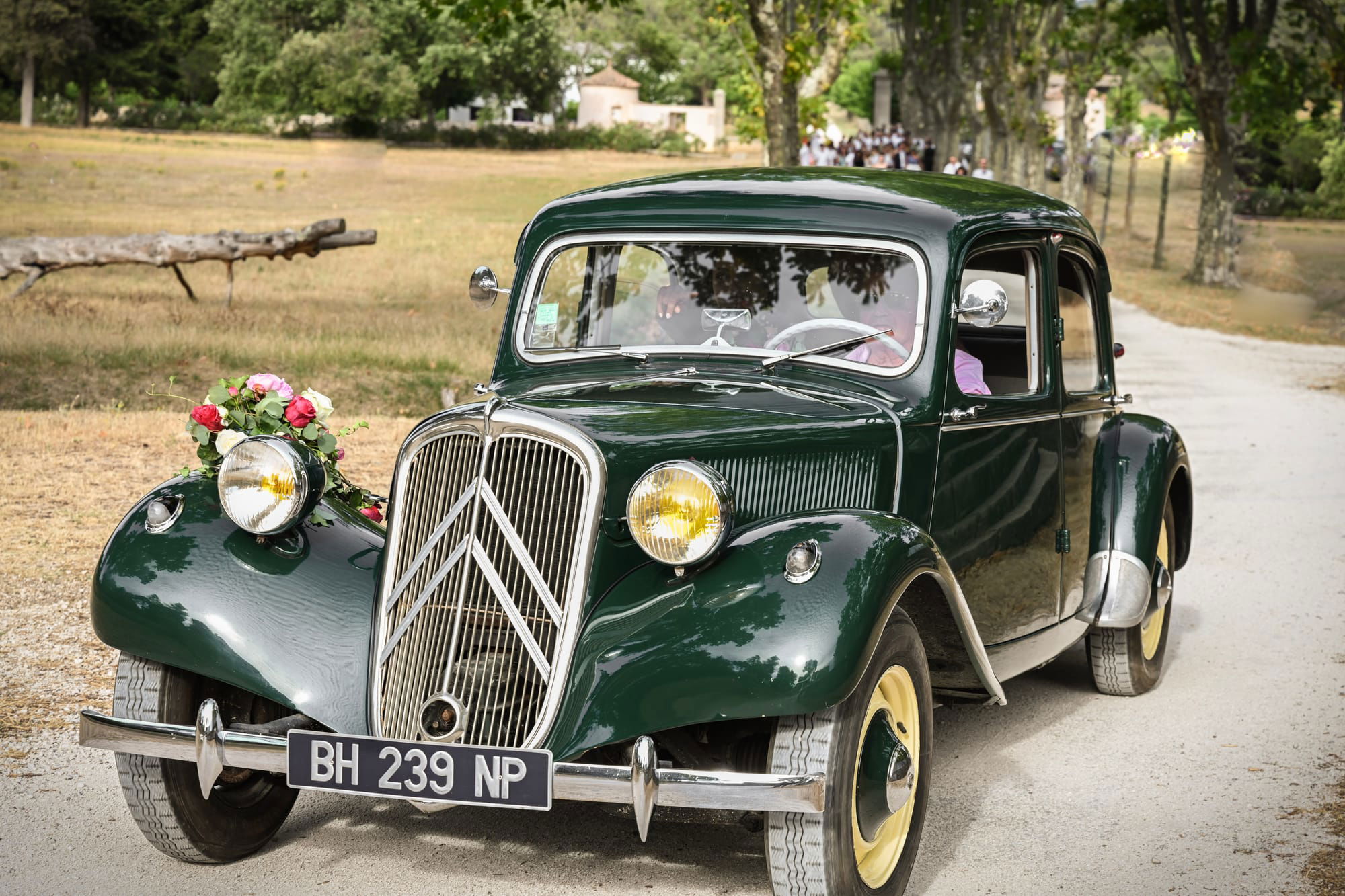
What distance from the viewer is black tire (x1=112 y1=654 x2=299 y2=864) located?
13.2ft

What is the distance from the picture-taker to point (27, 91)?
170 feet

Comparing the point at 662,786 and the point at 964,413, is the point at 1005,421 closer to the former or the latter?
the point at 964,413

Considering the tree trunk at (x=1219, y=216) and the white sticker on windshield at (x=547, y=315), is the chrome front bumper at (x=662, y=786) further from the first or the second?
the tree trunk at (x=1219, y=216)

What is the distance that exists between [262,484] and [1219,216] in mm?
25850

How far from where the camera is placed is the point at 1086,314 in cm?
588

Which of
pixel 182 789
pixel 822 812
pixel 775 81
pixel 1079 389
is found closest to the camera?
pixel 822 812

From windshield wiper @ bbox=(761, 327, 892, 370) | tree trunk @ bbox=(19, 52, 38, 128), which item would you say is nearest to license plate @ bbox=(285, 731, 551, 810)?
windshield wiper @ bbox=(761, 327, 892, 370)

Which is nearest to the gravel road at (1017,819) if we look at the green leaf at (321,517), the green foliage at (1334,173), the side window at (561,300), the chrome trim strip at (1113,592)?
the chrome trim strip at (1113,592)

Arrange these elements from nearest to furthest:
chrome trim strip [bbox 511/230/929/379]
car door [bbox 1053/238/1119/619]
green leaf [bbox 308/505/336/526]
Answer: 1. green leaf [bbox 308/505/336/526]
2. chrome trim strip [bbox 511/230/929/379]
3. car door [bbox 1053/238/1119/619]

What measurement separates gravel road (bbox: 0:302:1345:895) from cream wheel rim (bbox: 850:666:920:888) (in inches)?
8.5

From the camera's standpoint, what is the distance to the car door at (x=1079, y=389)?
5.45 m

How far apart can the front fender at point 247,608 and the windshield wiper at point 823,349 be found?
1327mm

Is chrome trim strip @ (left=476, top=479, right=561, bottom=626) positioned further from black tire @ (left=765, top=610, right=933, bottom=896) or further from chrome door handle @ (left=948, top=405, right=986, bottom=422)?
chrome door handle @ (left=948, top=405, right=986, bottom=422)

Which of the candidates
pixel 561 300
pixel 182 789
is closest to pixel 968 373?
pixel 561 300
